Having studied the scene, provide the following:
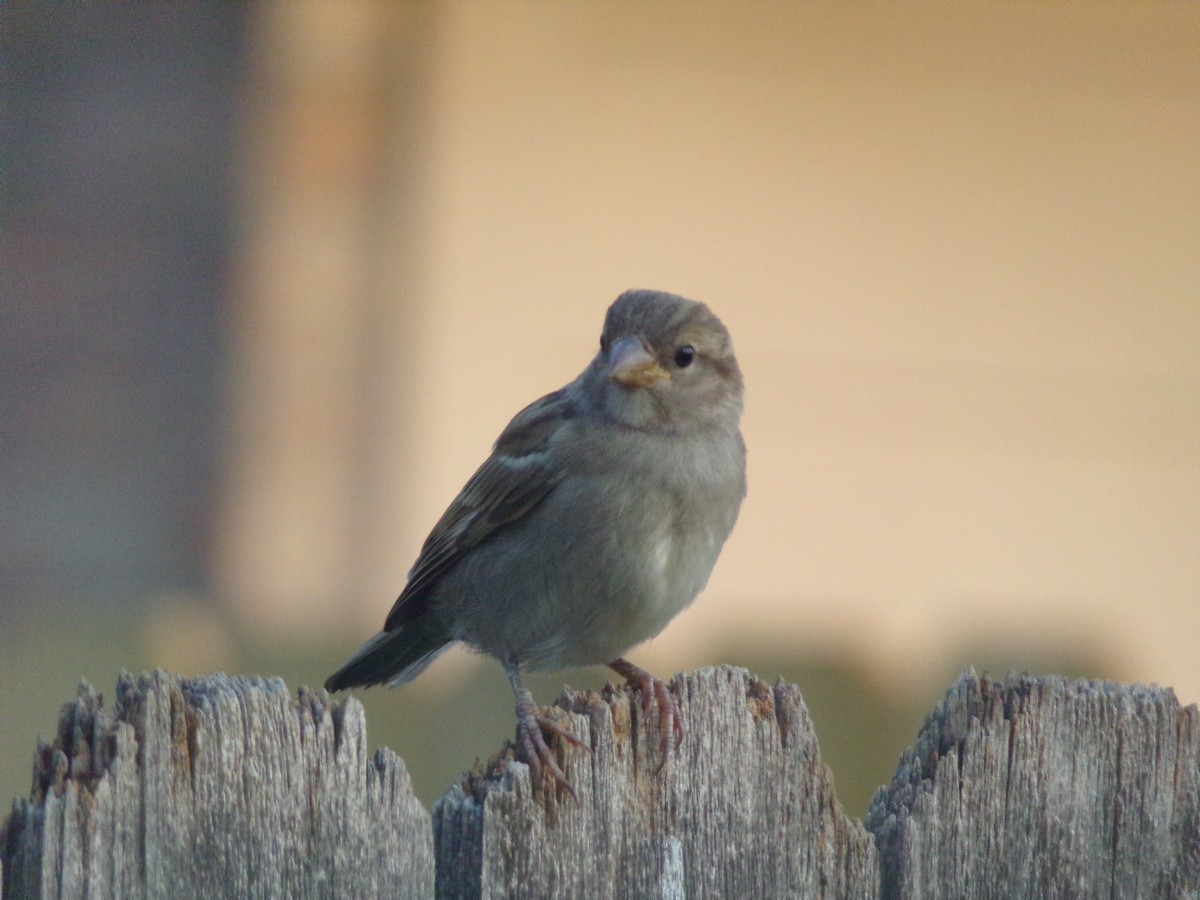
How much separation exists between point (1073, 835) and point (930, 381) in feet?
15.0

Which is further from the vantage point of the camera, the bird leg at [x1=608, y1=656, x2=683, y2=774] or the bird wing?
the bird wing

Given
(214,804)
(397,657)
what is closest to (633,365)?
(397,657)

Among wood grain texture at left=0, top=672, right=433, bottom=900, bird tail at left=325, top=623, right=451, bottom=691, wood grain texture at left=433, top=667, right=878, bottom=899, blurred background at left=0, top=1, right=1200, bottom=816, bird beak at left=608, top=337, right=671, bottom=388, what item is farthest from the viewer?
blurred background at left=0, top=1, right=1200, bottom=816

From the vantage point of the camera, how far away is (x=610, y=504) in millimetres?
3795

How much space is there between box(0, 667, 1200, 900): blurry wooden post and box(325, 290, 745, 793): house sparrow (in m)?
1.28

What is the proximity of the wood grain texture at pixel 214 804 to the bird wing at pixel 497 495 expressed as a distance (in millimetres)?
1763

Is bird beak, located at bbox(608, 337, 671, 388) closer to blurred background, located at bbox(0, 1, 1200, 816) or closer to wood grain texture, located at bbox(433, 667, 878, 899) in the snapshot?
wood grain texture, located at bbox(433, 667, 878, 899)

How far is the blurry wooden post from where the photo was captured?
207cm

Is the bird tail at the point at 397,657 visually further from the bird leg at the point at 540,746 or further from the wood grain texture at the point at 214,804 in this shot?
the wood grain texture at the point at 214,804

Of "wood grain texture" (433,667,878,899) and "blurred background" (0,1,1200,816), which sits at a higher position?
"blurred background" (0,1,1200,816)

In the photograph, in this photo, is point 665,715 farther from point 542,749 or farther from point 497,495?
point 497,495

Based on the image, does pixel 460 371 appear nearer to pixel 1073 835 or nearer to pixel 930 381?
pixel 930 381

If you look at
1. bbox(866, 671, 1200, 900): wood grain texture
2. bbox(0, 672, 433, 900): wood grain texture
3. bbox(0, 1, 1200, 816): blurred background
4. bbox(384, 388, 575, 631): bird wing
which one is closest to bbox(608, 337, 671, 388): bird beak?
bbox(384, 388, 575, 631): bird wing

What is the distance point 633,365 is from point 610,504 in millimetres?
297
